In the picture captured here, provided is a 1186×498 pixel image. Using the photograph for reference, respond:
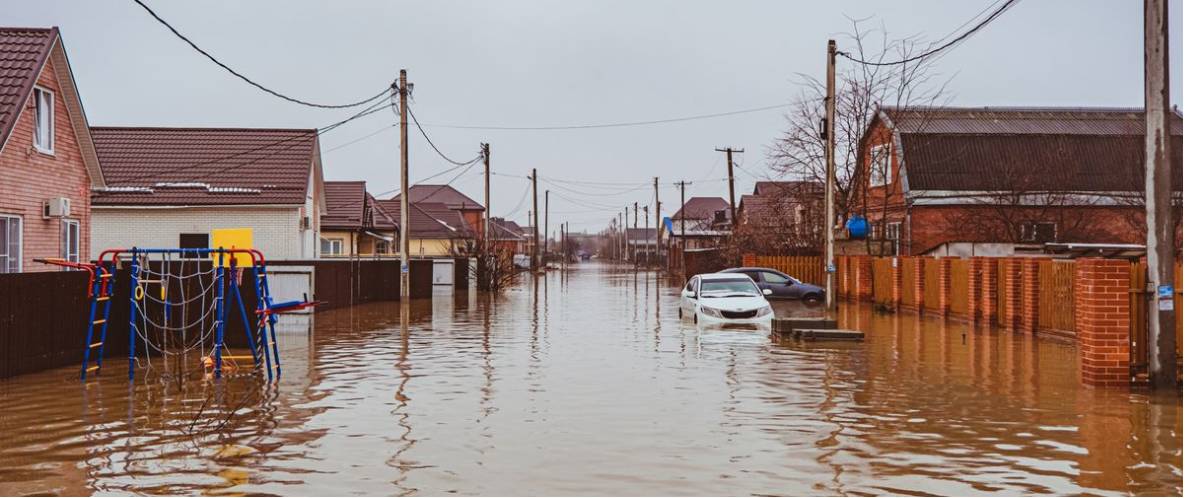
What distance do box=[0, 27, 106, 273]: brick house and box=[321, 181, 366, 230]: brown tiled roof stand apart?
2442 centimetres

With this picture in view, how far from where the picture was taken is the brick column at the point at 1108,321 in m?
13.5

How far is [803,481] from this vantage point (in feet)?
27.1

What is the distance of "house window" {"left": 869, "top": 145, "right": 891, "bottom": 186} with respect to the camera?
145 feet

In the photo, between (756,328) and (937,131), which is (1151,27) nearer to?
(756,328)

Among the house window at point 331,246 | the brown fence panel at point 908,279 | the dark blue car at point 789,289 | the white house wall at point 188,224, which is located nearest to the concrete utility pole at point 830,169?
the brown fence panel at point 908,279

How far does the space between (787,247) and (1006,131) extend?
10.4 m

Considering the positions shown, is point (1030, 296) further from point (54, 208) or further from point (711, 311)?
point (54, 208)

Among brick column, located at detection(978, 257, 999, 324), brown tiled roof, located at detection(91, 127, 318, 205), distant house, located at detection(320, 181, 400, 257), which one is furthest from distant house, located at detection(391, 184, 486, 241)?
brick column, located at detection(978, 257, 999, 324)

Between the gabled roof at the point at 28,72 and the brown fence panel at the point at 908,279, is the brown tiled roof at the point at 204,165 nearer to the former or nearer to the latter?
the gabled roof at the point at 28,72

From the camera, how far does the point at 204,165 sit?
3841cm

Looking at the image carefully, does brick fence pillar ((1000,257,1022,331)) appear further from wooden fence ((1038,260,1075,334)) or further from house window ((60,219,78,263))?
house window ((60,219,78,263))

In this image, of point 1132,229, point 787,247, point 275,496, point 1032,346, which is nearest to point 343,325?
point 1032,346

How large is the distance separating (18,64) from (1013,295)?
20.2 meters

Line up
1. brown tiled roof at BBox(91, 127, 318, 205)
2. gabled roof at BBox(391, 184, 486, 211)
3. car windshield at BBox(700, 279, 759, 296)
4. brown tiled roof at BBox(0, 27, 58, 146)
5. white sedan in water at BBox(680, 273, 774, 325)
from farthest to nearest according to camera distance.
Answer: gabled roof at BBox(391, 184, 486, 211)
brown tiled roof at BBox(91, 127, 318, 205)
car windshield at BBox(700, 279, 759, 296)
white sedan in water at BBox(680, 273, 774, 325)
brown tiled roof at BBox(0, 27, 58, 146)
